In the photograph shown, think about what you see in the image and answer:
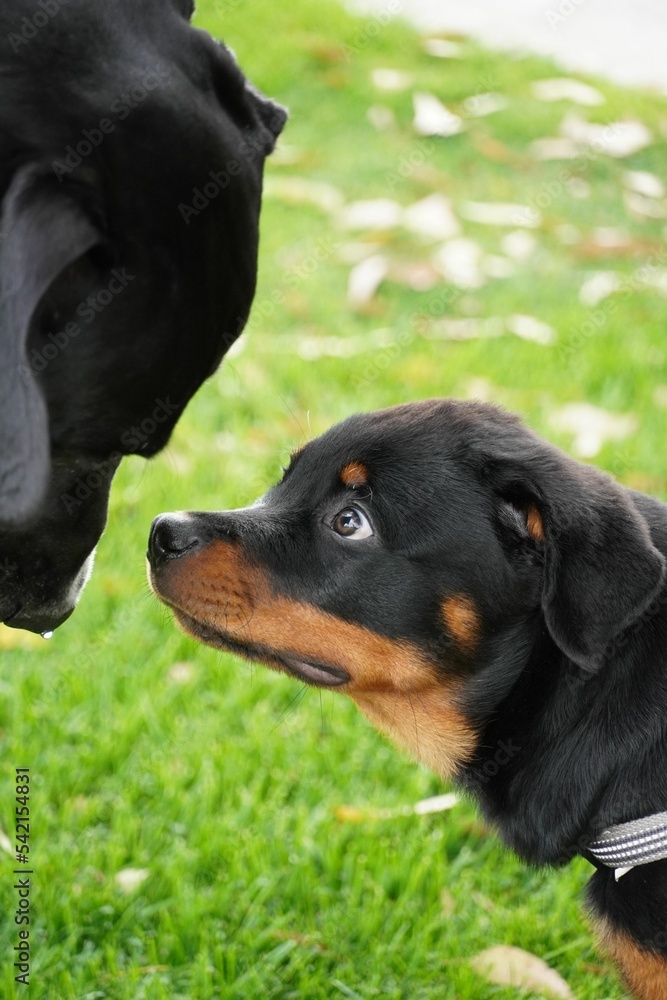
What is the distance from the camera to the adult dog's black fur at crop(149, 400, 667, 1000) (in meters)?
2.50

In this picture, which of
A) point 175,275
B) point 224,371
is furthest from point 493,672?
point 224,371

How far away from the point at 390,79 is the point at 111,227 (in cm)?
672

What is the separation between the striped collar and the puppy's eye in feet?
2.79

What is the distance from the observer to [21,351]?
5.92 feet

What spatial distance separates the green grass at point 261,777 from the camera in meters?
2.92

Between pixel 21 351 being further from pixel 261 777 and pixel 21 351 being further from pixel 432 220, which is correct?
pixel 432 220

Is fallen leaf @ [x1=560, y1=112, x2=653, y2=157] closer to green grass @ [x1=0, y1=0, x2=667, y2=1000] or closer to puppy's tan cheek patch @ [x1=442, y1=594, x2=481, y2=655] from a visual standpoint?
green grass @ [x1=0, y1=0, x2=667, y2=1000]

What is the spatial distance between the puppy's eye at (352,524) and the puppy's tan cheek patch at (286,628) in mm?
202

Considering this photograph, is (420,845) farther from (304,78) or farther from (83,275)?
(304,78)

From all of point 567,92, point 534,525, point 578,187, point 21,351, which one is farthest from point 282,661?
point 567,92

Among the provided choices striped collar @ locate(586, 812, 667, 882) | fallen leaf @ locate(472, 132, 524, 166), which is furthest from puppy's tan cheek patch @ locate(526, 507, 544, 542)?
fallen leaf @ locate(472, 132, 524, 166)

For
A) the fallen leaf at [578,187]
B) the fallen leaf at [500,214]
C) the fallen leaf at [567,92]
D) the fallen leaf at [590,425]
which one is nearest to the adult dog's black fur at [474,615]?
the fallen leaf at [590,425]

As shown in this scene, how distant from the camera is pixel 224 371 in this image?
18.1 ft

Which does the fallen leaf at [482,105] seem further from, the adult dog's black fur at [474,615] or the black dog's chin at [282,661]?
the black dog's chin at [282,661]
